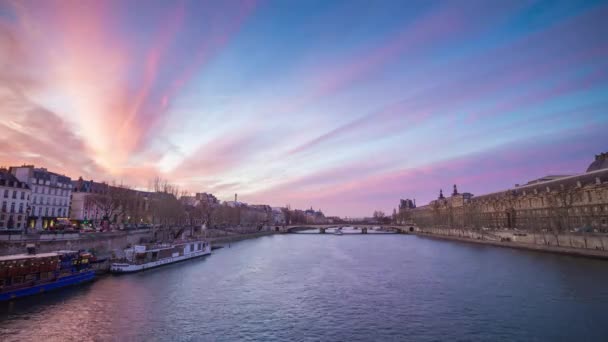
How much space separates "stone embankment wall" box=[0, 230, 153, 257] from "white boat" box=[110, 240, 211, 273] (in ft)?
13.9

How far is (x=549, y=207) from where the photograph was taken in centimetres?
8288

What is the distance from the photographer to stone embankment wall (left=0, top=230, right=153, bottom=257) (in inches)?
1570

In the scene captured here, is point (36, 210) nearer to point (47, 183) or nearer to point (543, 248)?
point (47, 183)

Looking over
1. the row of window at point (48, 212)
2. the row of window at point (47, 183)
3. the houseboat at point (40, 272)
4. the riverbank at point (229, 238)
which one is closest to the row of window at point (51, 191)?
the row of window at point (47, 183)

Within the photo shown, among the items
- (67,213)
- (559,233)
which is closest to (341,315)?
(559,233)

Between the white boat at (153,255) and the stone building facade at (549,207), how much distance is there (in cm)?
7278

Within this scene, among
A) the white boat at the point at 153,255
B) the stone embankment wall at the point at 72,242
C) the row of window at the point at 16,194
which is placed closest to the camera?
the stone embankment wall at the point at 72,242

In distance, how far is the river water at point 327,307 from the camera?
23359 millimetres

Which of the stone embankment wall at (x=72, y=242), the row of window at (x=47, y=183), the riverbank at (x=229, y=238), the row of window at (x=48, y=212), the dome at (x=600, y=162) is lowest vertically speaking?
the riverbank at (x=229, y=238)

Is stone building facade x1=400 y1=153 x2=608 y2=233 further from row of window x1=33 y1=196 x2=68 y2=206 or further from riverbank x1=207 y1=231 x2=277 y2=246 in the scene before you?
row of window x1=33 y1=196 x2=68 y2=206

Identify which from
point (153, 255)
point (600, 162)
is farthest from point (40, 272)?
point (600, 162)

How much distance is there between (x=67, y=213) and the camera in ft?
273

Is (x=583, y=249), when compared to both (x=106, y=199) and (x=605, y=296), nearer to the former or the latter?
(x=605, y=296)

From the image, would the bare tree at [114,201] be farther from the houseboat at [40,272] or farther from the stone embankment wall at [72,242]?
the houseboat at [40,272]
